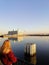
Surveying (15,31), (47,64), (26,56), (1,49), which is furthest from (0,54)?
(15,31)

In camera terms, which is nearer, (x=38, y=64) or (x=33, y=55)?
(x=38, y=64)

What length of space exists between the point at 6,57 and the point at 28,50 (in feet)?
103

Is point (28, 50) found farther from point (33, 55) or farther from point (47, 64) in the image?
point (47, 64)

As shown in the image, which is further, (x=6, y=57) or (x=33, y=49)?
(x=33, y=49)

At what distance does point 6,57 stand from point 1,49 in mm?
223

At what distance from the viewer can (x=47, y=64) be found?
83.3 feet

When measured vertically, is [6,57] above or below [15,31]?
above

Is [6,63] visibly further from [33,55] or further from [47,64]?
[33,55]

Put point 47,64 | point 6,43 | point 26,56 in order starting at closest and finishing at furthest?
1. point 6,43
2. point 47,64
3. point 26,56

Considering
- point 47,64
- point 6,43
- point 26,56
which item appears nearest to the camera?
point 6,43

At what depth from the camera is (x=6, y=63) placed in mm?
3131

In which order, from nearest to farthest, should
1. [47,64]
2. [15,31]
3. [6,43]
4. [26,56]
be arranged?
[6,43] < [47,64] < [26,56] < [15,31]

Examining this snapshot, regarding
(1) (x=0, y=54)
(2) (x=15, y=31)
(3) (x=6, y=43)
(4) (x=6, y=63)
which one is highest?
(3) (x=6, y=43)

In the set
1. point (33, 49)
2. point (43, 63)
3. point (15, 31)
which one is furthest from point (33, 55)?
point (15, 31)
